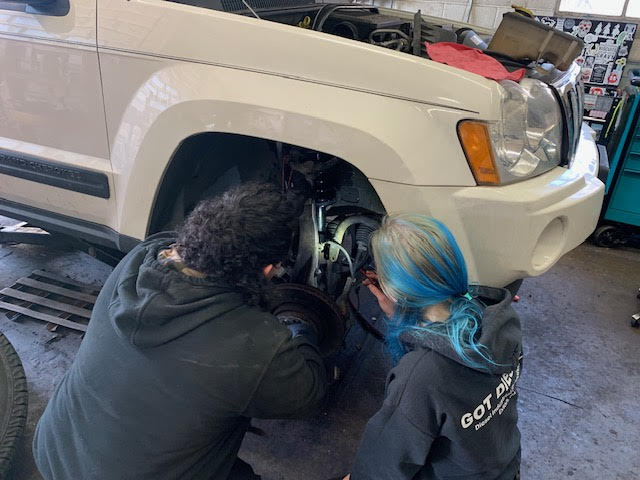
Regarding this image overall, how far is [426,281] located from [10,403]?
1.59 metres

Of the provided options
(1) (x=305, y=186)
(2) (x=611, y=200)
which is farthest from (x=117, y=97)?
(2) (x=611, y=200)

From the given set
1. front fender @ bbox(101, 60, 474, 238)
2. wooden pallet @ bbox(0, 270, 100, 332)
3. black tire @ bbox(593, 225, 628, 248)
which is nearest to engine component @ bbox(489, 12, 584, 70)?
front fender @ bbox(101, 60, 474, 238)

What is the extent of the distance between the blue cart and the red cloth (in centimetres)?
203

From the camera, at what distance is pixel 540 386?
2084 millimetres

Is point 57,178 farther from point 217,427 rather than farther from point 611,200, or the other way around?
point 611,200

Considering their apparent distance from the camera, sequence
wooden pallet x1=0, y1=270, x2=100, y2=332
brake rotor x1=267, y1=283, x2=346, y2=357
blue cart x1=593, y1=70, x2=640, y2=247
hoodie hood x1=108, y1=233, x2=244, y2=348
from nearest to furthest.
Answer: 1. hoodie hood x1=108, y1=233, x2=244, y2=348
2. brake rotor x1=267, y1=283, x2=346, y2=357
3. wooden pallet x1=0, y1=270, x2=100, y2=332
4. blue cart x1=593, y1=70, x2=640, y2=247

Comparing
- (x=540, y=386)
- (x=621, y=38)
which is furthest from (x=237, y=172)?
(x=621, y=38)

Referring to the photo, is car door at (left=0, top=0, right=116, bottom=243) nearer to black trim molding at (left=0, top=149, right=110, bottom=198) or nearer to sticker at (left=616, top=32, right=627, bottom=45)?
black trim molding at (left=0, top=149, right=110, bottom=198)

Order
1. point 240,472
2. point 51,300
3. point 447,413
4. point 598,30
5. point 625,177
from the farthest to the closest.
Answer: point 598,30
point 625,177
point 51,300
point 240,472
point 447,413

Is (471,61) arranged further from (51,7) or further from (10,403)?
(10,403)

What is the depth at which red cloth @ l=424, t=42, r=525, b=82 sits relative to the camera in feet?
4.88

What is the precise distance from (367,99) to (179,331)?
2.71ft

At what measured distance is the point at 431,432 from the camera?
1.01 m

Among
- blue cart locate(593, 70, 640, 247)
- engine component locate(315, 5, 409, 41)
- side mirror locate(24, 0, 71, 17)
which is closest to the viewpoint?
side mirror locate(24, 0, 71, 17)
